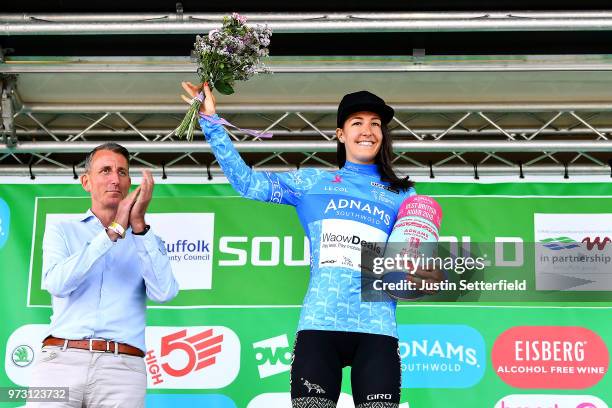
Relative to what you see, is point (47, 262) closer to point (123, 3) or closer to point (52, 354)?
point (52, 354)

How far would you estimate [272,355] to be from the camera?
16.5 ft

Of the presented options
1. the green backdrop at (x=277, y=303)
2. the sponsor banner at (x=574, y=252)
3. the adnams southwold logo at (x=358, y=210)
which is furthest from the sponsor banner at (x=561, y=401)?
the adnams southwold logo at (x=358, y=210)

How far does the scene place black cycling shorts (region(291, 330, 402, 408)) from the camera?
2.68m

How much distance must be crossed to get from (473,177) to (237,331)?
1673mm

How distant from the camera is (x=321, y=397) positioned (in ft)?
8.78

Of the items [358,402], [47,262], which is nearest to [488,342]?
[358,402]

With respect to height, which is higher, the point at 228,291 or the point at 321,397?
the point at 228,291

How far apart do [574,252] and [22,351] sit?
3204 millimetres

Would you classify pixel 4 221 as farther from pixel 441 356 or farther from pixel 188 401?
pixel 441 356

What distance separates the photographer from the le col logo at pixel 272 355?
197 inches

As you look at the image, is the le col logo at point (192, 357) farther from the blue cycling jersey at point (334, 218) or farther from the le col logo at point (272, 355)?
the blue cycling jersey at point (334, 218)

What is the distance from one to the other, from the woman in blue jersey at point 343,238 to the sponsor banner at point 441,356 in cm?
204

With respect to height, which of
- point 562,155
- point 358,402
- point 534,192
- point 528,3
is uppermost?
point 528,3

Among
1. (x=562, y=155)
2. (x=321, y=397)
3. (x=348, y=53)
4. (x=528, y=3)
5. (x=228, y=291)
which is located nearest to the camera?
(x=321, y=397)
